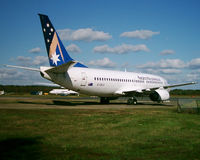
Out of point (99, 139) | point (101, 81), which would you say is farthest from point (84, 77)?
point (99, 139)

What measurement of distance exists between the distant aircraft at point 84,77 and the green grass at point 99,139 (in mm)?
10479

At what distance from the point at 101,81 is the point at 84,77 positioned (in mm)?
2943

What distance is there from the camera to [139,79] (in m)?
35.0

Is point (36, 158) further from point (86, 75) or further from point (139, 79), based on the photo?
point (139, 79)

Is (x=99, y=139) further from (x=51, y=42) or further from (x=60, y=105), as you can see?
(x=51, y=42)

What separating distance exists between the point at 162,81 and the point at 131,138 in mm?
31489

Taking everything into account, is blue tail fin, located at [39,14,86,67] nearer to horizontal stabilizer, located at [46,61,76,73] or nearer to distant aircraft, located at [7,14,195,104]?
distant aircraft, located at [7,14,195,104]

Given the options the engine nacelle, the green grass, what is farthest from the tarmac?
the green grass

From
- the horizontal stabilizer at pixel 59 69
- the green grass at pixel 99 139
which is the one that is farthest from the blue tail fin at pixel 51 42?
the green grass at pixel 99 139

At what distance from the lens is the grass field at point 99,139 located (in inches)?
272

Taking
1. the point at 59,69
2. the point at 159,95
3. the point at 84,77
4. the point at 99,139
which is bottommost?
the point at 99,139

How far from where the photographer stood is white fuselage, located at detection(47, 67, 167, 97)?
992 inches

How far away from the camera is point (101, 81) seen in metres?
28.6

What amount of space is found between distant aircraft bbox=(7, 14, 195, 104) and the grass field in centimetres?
1049
